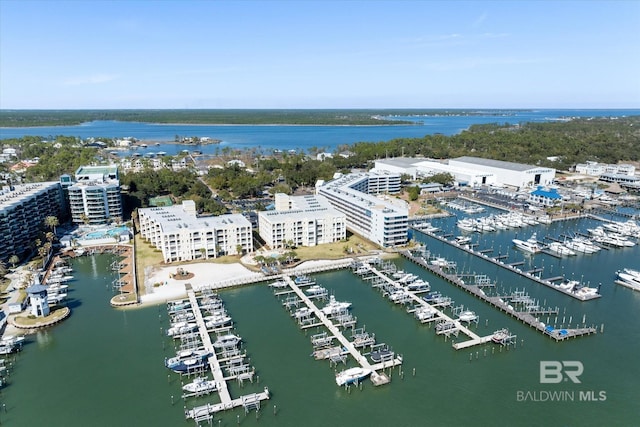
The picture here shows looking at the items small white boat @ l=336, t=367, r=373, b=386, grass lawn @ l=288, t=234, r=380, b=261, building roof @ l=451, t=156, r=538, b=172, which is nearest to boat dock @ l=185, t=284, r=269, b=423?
small white boat @ l=336, t=367, r=373, b=386

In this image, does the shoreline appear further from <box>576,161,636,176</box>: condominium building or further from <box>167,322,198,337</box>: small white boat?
<box>576,161,636,176</box>: condominium building

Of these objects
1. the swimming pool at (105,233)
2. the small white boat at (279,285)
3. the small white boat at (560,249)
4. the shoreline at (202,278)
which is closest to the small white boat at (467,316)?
the shoreline at (202,278)

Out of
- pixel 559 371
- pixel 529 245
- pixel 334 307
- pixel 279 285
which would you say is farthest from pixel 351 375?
pixel 529 245

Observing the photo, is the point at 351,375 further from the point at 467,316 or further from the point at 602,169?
the point at 602,169

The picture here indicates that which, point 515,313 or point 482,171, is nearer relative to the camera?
point 515,313

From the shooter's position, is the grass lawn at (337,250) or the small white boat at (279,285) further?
the grass lawn at (337,250)

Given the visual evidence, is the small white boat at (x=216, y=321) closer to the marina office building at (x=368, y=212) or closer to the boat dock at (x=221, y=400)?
the boat dock at (x=221, y=400)
